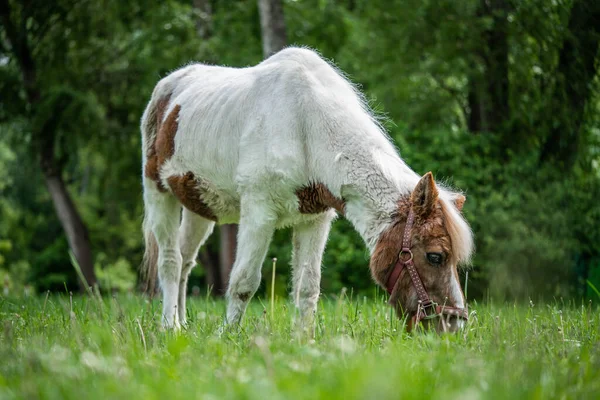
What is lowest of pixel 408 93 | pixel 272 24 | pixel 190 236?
pixel 190 236

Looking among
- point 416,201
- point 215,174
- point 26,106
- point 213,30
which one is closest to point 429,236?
point 416,201

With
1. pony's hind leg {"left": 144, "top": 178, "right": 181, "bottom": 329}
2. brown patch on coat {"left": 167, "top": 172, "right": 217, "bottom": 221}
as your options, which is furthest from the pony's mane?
pony's hind leg {"left": 144, "top": 178, "right": 181, "bottom": 329}

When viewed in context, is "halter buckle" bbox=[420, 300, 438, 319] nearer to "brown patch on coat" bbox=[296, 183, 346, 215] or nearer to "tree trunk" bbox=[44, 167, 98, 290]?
"brown patch on coat" bbox=[296, 183, 346, 215]

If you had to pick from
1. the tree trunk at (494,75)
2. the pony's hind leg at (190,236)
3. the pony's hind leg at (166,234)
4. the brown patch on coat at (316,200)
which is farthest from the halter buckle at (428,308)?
the tree trunk at (494,75)

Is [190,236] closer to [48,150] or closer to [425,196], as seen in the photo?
[425,196]

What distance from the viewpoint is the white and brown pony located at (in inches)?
186

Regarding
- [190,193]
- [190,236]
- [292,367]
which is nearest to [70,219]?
[190,236]

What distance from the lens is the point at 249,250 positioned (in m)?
5.39

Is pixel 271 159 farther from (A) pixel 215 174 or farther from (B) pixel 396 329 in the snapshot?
(B) pixel 396 329

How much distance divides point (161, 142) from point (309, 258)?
6.60ft

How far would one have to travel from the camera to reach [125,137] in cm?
1692

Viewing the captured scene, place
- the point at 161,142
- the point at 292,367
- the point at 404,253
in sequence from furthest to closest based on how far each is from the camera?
the point at 161,142, the point at 404,253, the point at 292,367

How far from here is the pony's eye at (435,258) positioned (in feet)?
15.3

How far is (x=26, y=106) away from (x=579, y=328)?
14.6 meters
